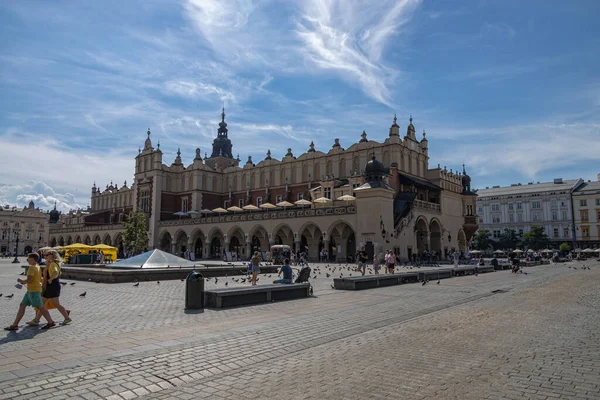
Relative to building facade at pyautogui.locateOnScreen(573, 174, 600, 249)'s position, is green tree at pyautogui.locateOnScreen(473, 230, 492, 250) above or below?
below

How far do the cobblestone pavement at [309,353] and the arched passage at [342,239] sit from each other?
28.5 m

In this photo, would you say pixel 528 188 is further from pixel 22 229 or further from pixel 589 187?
pixel 22 229

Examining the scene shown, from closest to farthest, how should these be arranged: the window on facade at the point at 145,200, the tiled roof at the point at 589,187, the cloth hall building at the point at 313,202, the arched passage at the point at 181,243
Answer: the cloth hall building at the point at 313,202 → the arched passage at the point at 181,243 → the window on facade at the point at 145,200 → the tiled roof at the point at 589,187

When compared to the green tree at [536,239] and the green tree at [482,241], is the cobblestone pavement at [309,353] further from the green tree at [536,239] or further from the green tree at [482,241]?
the green tree at [482,241]

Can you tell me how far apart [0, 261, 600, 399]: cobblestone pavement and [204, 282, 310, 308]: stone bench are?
1.87 ft

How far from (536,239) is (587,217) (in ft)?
33.5

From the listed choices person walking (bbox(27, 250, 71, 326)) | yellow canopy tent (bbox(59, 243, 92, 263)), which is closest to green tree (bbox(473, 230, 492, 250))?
yellow canopy tent (bbox(59, 243, 92, 263))

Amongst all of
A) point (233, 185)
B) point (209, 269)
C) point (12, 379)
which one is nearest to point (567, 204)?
point (233, 185)

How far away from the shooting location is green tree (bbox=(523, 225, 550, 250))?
7506 cm

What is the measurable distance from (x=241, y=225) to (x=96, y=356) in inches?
1644

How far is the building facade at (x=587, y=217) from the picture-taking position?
74.9 metres

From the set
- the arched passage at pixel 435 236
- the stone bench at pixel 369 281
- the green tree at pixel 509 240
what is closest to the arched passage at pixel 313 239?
the arched passage at pixel 435 236

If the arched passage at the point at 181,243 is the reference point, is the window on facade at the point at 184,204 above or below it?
above

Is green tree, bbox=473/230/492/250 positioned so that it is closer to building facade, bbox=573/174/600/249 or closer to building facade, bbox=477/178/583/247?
building facade, bbox=477/178/583/247
